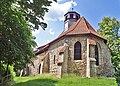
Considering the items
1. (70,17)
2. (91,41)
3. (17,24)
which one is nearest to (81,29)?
(91,41)

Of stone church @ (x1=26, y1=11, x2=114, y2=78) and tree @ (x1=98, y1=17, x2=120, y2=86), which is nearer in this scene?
stone church @ (x1=26, y1=11, x2=114, y2=78)

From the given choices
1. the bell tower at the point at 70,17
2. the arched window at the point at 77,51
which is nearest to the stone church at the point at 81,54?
the arched window at the point at 77,51

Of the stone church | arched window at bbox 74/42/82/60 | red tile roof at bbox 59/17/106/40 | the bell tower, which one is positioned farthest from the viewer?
the bell tower

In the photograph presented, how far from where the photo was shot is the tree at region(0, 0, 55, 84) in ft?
42.4

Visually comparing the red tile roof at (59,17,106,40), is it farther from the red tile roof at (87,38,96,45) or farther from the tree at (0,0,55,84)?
the tree at (0,0,55,84)

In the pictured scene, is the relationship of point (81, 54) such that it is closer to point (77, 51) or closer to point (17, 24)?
point (77, 51)

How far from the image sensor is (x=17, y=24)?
13.3 metres

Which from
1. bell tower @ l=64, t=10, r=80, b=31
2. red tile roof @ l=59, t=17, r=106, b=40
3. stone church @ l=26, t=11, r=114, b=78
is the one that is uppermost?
bell tower @ l=64, t=10, r=80, b=31

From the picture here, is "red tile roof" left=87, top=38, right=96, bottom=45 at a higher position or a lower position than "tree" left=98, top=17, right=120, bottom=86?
lower

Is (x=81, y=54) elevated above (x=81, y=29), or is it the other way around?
(x=81, y=29)

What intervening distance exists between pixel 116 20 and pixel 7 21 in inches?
1179

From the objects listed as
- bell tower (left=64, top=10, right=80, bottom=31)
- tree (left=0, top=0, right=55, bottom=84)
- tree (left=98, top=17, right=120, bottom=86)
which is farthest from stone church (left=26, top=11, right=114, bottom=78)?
tree (left=0, top=0, right=55, bottom=84)

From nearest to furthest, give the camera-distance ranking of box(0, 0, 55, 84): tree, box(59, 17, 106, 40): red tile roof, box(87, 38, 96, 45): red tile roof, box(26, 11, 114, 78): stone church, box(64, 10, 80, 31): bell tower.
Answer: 1. box(0, 0, 55, 84): tree
2. box(26, 11, 114, 78): stone church
3. box(87, 38, 96, 45): red tile roof
4. box(59, 17, 106, 40): red tile roof
5. box(64, 10, 80, 31): bell tower

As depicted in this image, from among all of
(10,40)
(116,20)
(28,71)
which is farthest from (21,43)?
(116,20)
